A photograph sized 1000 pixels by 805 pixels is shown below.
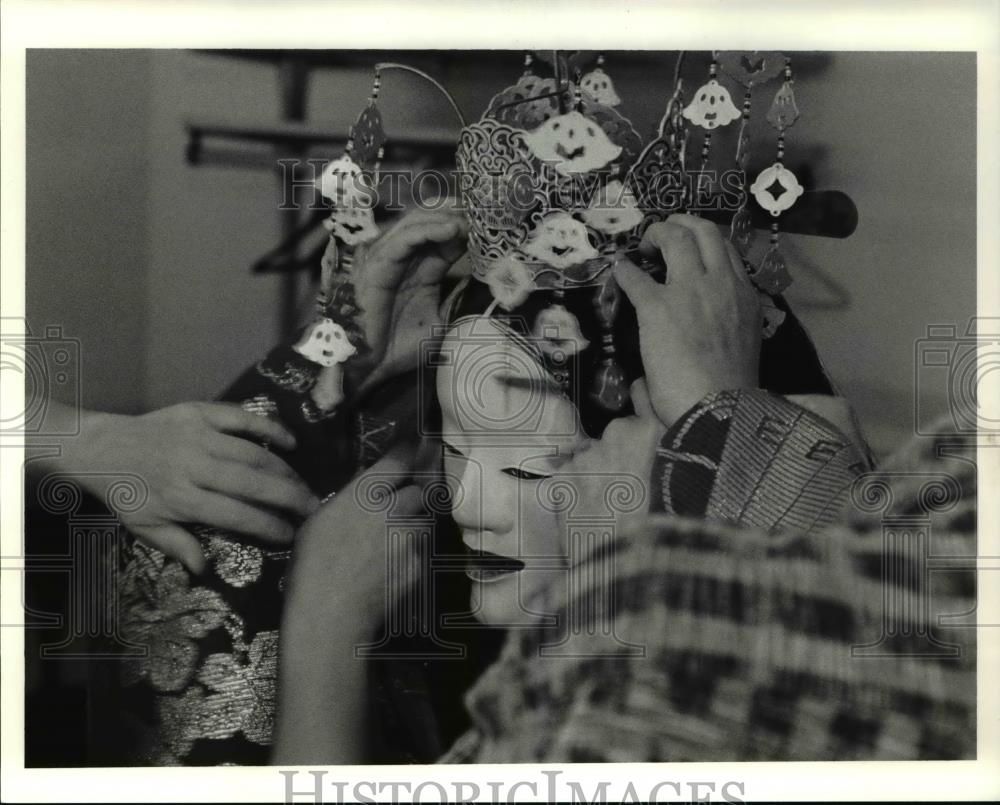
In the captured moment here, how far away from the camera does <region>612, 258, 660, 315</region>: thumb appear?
168 cm

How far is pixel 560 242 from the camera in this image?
1.67 metres

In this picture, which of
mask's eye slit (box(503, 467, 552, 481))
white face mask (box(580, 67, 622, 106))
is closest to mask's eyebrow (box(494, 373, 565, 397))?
mask's eye slit (box(503, 467, 552, 481))

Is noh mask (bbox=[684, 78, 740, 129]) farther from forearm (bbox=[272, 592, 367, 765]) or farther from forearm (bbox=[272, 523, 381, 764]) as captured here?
forearm (bbox=[272, 592, 367, 765])

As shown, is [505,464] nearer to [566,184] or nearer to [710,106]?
[566,184]

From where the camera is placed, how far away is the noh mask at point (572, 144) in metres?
1.66

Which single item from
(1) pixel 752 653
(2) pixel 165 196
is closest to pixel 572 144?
(2) pixel 165 196

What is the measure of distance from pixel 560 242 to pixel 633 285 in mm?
139

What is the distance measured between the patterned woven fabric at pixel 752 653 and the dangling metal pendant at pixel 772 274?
23cm

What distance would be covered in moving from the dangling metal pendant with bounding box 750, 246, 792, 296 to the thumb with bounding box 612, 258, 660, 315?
176mm

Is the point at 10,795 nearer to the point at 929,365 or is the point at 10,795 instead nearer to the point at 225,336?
the point at 225,336

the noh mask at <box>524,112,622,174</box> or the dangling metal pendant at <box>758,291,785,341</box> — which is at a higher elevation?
the noh mask at <box>524,112,622,174</box>

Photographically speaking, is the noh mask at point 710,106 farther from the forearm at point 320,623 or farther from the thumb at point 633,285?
the forearm at point 320,623

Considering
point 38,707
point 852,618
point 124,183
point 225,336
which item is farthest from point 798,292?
point 38,707

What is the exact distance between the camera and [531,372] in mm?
1673
